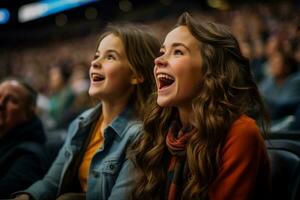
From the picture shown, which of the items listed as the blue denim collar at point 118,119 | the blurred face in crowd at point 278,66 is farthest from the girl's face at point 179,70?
the blurred face in crowd at point 278,66

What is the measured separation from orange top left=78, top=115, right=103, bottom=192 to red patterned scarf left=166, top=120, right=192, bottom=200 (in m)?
0.48

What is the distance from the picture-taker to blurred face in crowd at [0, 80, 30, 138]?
2354mm

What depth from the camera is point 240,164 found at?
1.39m

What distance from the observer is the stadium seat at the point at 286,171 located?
1.56 meters

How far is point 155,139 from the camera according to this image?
1.68 metres

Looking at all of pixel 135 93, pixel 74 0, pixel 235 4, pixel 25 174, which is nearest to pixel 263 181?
pixel 135 93

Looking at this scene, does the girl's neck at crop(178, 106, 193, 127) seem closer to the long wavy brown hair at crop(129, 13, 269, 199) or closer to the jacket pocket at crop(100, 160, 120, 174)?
the long wavy brown hair at crop(129, 13, 269, 199)

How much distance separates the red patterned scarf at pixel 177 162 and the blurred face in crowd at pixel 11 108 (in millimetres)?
1024

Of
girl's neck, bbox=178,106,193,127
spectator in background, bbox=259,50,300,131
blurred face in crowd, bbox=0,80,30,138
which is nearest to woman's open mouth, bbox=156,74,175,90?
girl's neck, bbox=178,106,193,127

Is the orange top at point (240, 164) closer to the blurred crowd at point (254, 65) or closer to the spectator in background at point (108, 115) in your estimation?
the spectator in background at point (108, 115)

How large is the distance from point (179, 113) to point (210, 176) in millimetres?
333

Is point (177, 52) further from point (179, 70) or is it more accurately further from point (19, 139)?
point (19, 139)

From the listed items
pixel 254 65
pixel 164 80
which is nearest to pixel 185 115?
pixel 164 80

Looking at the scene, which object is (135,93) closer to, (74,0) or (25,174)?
(25,174)
